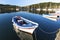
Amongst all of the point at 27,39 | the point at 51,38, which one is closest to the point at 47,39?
the point at 51,38

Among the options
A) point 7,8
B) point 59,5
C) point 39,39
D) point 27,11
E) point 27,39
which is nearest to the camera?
point 27,39

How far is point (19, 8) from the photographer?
47844 mm

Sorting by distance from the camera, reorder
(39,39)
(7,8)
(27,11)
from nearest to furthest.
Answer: (39,39) → (27,11) → (7,8)

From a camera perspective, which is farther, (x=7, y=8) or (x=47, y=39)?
(x=7, y=8)

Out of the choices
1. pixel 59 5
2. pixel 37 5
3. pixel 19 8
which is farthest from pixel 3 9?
pixel 59 5

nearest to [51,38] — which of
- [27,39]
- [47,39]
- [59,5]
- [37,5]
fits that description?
[47,39]

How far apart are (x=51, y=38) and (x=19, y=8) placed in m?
32.4

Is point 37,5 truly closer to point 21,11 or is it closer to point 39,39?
point 21,11

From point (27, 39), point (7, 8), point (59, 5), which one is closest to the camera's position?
point (27, 39)

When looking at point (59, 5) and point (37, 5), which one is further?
Result: point (37, 5)

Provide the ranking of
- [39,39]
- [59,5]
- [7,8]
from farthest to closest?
[7,8] < [59,5] < [39,39]

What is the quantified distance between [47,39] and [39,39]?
792mm

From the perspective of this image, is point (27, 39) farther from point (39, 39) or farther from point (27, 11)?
point (27, 11)

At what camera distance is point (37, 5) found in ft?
164
